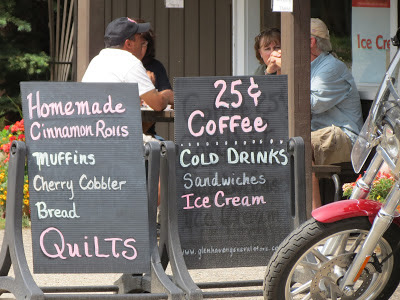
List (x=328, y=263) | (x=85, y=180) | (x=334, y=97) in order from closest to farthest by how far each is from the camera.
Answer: (x=328, y=263) < (x=85, y=180) < (x=334, y=97)

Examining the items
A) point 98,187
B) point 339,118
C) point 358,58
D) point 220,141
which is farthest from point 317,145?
point 98,187

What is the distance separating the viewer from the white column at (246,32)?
27.1ft

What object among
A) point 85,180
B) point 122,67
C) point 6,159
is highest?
point 122,67

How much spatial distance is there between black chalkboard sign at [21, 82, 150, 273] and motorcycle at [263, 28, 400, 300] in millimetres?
780

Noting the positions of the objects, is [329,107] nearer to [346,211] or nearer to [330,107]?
[330,107]

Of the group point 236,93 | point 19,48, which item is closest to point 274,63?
point 236,93

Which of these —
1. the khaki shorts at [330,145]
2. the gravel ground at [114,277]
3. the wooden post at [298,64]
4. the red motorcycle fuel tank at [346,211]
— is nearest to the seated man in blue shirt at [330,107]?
the khaki shorts at [330,145]

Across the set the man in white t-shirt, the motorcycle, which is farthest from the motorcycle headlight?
the man in white t-shirt

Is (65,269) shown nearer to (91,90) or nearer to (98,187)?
(98,187)

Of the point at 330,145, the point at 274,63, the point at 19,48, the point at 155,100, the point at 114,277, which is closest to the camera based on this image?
the point at 114,277

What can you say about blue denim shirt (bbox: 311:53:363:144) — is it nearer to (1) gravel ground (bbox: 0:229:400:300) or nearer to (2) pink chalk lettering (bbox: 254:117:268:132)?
(1) gravel ground (bbox: 0:229:400:300)

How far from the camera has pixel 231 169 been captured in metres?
4.44

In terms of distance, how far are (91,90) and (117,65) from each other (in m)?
1.42

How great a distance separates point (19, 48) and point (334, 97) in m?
5.51
